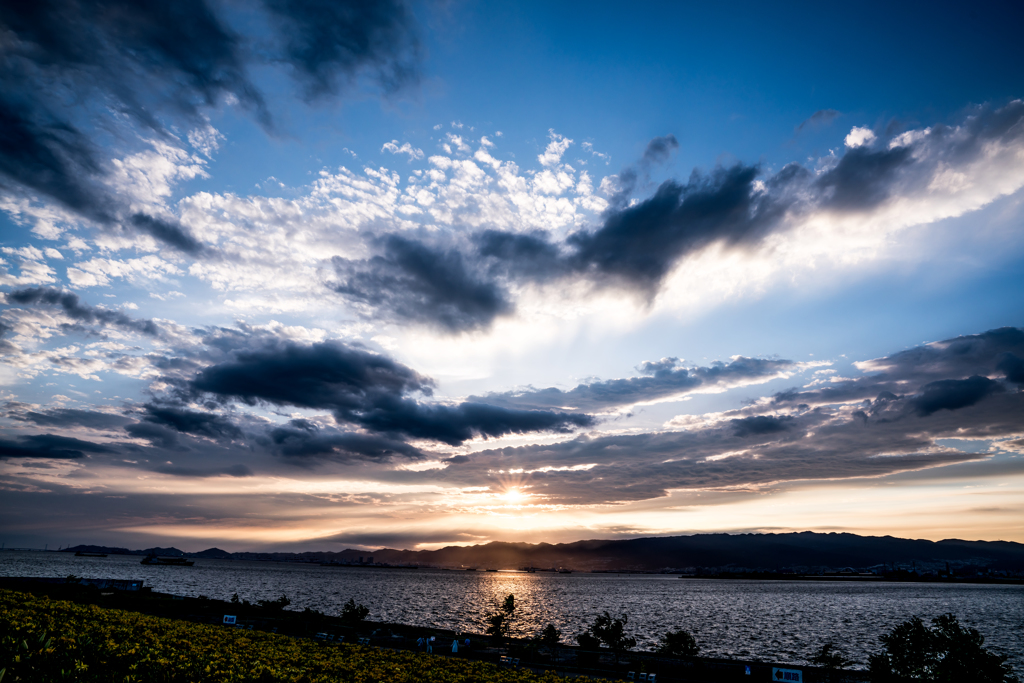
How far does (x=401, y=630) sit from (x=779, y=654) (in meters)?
56.9

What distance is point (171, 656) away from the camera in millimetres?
16938

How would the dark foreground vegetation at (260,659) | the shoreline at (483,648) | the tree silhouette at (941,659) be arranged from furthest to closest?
the shoreline at (483,648), the tree silhouette at (941,659), the dark foreground vegetation at (260,659)

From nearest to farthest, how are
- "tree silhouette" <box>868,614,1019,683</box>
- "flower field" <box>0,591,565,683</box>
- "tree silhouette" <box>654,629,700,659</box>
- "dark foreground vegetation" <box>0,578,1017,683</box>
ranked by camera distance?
"flower field" <box>0,591,565,683</box>, "dark foreground vegetation" <box>0,578,1017,683</box>, "tree silhouette" <box>868,614,1019,683</box>, "tree silhouette" <box>654,629,700,659</box>

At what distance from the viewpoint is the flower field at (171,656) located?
13.7 meters

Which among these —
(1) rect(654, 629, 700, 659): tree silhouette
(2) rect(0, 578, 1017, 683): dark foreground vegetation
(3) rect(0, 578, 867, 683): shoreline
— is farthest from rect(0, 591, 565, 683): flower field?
(1) rect(654, 629, 700, 659): tree silhouette

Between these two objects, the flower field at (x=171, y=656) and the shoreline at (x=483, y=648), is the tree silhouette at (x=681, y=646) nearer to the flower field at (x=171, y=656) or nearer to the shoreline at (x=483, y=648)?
the shoreline at (x=483, y=648)

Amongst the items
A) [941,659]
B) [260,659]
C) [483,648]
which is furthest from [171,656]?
[941,659]

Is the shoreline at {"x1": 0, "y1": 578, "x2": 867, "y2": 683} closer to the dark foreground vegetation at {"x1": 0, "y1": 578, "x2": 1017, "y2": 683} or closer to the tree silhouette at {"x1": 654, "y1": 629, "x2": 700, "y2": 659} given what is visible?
the dark foreground vegetation at {"x1": 0, "y1": 578, "x2": 1017, "y2": 683}

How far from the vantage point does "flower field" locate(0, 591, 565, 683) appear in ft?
45.0

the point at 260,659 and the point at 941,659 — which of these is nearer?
the point at 260,659

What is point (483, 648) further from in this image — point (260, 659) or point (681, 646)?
point (260, 659)

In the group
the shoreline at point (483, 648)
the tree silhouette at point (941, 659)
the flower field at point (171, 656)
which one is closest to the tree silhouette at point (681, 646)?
the shoreline at point (483, 648)

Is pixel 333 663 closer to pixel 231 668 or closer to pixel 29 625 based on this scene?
pixel 231 668

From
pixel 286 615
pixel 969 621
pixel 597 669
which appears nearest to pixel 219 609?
pixel 286 615
